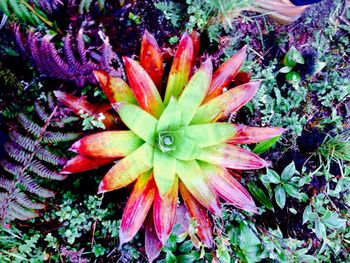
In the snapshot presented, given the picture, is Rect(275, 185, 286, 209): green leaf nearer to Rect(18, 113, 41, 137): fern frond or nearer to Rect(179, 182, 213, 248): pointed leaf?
Rect(179, 182, 213, 248): pointed leaf

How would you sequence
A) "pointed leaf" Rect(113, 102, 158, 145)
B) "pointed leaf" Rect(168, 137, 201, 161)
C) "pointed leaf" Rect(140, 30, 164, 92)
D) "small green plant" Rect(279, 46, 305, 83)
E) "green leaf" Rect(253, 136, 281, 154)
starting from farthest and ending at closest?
"small green plant" Rect(279, 46, 305, 83), "green leaf" Rect(253, 136, 281, 154), "pointed leaf" Rect(140, 30, 164, 92), "pointed leaf" Rect(168, 137, 201, 161), "pointed leaf" Rect(113, 102, 158, 145)

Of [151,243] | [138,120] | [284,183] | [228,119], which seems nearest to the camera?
[138,120]

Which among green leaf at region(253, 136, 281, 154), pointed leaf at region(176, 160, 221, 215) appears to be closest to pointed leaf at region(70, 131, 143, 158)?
pointed leaf at region(176, 160, 221, 215)

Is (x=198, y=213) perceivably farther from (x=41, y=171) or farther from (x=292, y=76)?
(x=292, y=76)

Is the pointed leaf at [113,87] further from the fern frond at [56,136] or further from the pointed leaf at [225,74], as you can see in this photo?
the pointed leaf at [225,74]

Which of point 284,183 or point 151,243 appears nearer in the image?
point 151,243

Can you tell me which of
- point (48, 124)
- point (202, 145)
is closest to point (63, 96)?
point (48, 124)

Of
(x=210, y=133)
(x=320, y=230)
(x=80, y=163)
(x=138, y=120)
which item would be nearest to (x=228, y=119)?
(x=210, y=133)

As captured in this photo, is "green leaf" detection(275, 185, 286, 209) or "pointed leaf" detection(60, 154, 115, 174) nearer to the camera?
"pointed leaf" detection(60, 154, 115, 174)
